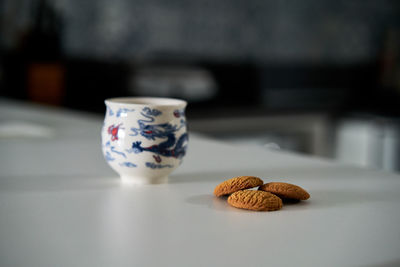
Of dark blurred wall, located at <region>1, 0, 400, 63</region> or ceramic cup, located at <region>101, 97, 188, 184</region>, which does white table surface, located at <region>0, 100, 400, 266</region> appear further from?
dark blurred wall, located at <region>1, 0, 400, 63</region>

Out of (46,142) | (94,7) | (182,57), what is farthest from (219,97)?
(46,142)

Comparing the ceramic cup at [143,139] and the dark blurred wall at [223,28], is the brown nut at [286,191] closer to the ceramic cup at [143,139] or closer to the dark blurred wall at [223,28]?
the ceramic cup at [143,139]

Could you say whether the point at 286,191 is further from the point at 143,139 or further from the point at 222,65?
the point at 222,65

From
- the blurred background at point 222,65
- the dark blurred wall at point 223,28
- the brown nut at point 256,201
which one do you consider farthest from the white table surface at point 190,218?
the dark blurred wall at point 223,28

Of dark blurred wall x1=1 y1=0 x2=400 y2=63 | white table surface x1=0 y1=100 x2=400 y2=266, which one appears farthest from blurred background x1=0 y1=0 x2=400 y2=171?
white table surface x1=0 y1=100 x2=400 y2=266

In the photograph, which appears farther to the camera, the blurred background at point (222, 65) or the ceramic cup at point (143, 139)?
the blurred background at point (222, 65)

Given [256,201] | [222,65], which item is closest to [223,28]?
[222,65]

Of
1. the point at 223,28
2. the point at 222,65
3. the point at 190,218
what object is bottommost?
the point at 190,218
